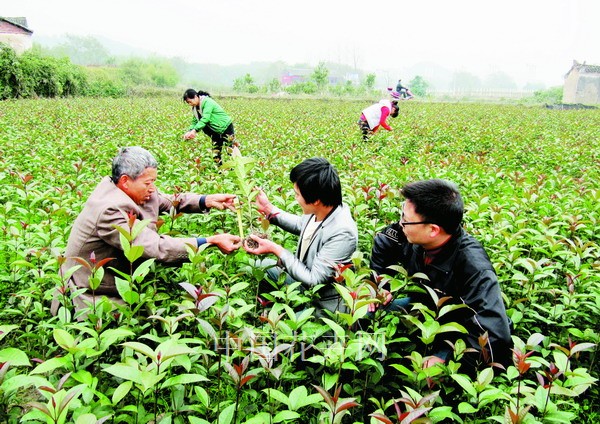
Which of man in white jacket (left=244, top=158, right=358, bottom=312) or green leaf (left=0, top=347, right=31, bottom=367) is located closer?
green leaf (left=0, top=347, right=31, bottom=367)

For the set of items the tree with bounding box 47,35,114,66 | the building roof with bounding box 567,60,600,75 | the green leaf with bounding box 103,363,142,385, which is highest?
the tree with bounding box 47,35,114,66

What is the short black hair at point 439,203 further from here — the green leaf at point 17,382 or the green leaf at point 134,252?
the green leaf at point 17,382

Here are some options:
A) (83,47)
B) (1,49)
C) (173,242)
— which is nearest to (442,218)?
(173,242)

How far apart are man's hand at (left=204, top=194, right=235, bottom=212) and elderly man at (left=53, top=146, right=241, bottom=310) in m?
0.44

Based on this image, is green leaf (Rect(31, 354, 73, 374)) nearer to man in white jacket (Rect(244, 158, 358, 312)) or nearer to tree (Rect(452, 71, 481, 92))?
man in white jacket (Rect(244, 158, 358, 312))

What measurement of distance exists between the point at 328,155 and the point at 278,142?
61.3 inches

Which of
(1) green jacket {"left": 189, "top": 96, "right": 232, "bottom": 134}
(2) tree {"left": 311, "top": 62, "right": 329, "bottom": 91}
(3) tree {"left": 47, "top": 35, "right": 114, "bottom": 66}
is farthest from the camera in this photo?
(3) tree {"left": 47, "top": 35, "right": 114, "bottom": 66}

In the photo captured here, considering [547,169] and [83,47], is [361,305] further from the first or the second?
[83,47]

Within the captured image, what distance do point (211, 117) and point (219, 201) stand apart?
4369 mm

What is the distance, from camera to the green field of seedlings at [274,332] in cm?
138

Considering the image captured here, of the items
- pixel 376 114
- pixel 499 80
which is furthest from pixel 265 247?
pixel 499 80

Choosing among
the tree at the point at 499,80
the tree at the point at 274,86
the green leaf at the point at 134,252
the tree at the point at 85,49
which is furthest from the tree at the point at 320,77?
the tree at the point at 499,80

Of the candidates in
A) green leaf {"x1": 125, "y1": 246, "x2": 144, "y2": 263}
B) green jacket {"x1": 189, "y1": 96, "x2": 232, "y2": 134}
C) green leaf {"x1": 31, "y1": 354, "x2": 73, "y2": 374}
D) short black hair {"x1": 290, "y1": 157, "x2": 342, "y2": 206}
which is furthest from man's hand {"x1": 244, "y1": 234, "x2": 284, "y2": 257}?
green jacket {"x1": 189, "y1": 96, "x2": 232, "y2": 134}

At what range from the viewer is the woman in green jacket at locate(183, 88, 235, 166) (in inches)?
267
